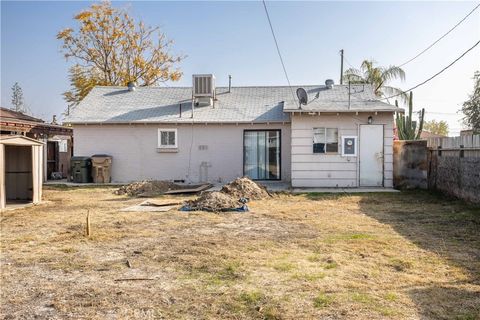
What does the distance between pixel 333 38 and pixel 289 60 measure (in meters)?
1.93

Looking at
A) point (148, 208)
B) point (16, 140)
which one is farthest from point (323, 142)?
point (16, 140)

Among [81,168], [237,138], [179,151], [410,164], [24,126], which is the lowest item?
[81,168]

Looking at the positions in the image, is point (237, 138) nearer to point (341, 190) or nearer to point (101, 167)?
point (341, 190)

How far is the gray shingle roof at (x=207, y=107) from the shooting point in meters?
16.2

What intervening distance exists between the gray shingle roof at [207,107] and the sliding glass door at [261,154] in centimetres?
69

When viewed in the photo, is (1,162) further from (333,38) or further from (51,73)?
(51,73)

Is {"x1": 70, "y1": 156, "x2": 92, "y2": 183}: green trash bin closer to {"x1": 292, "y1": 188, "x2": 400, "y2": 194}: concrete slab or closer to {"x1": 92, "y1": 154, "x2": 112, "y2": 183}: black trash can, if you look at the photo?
{"x1": 92, "y1": 154, "x2": 112, "y2": 183}: black trash can

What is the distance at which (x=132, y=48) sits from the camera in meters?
30.0

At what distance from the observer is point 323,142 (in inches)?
561

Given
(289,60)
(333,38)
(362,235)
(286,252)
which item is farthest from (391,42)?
(286,252)

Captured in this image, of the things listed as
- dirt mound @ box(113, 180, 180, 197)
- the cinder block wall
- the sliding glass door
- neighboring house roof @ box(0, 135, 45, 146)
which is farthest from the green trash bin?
the cinder block wall

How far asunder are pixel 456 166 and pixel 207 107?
33.5 ft

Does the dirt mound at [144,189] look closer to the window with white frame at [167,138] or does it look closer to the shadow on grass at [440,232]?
the window with white frame at [167,138]

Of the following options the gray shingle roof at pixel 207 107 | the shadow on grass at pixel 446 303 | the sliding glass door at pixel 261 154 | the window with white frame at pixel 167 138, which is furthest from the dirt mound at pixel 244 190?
the shadow on grass at pixel 446 303
